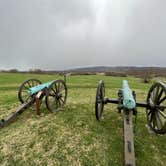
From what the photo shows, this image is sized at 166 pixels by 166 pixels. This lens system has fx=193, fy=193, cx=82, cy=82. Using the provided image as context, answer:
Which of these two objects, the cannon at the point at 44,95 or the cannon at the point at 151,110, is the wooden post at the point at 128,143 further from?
the cannon at the point at 44,95

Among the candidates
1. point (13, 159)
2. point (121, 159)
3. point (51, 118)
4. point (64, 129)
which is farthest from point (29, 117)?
point (121, 159)

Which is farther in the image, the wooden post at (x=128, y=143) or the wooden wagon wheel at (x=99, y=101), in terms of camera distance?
the wooden wagon wheel at (x=99, y=101)

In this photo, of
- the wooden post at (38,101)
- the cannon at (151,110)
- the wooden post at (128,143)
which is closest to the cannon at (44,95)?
the wooden post at (38,101)

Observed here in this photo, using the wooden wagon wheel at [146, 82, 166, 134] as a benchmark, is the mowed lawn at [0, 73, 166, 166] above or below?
below

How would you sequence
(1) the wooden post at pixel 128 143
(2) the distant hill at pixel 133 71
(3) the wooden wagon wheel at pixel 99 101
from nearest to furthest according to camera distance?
(1) the wooden post at pixel 128 143 < (3) the wooden wagon wheel at pixel 99 101 < (2) the distant hill at pixel 133 71

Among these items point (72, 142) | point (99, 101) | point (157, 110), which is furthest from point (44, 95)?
point (157, 110)

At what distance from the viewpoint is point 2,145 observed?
4.98 metres

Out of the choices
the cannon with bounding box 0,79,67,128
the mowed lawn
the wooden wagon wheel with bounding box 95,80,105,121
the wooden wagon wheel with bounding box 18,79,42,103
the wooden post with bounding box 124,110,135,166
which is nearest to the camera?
the wooden post with bounding box 124,110,135,166

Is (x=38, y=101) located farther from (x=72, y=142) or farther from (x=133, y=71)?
(x=133, y=71)

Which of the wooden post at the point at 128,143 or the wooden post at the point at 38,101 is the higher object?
the wooden post at the point at 38,101

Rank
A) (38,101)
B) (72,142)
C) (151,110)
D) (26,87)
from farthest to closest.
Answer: (26,87) → (38,101) → (151,110) → (72,142)

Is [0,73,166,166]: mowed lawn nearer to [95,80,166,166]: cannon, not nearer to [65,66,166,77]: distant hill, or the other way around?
[95,80,166,166]: cannon

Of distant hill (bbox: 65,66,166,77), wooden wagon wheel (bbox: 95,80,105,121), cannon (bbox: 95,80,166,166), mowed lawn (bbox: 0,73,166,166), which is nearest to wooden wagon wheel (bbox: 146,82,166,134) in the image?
cannon (bbox: 95,80,166,166)

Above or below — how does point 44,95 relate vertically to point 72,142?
above
